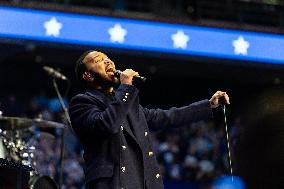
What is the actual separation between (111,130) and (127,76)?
0.32 metres

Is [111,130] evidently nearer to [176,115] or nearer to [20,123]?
[176,115]

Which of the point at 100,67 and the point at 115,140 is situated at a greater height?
the point at 100,67

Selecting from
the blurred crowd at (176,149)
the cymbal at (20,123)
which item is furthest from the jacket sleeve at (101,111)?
the blurred crowd at (176,149)

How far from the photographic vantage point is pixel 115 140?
3305mm

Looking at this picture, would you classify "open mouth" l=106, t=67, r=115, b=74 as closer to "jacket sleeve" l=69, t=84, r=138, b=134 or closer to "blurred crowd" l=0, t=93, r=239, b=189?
"jacket sleeve" l=69, t=84, r=138, b=134

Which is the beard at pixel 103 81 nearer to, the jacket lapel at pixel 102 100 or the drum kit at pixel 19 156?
the jacket lapel at pixel 102 100

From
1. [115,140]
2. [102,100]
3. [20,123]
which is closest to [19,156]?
[20,123]

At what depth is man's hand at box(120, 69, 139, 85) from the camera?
3.31 metres

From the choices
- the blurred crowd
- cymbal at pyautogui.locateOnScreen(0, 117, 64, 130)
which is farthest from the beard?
the blurred crowd

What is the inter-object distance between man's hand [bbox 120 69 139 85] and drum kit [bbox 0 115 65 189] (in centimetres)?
132

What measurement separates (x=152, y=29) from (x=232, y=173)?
583 centimetres

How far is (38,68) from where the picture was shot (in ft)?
37.2

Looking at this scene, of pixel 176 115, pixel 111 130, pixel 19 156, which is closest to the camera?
pixel 111 130

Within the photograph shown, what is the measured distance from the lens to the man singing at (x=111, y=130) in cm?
324
